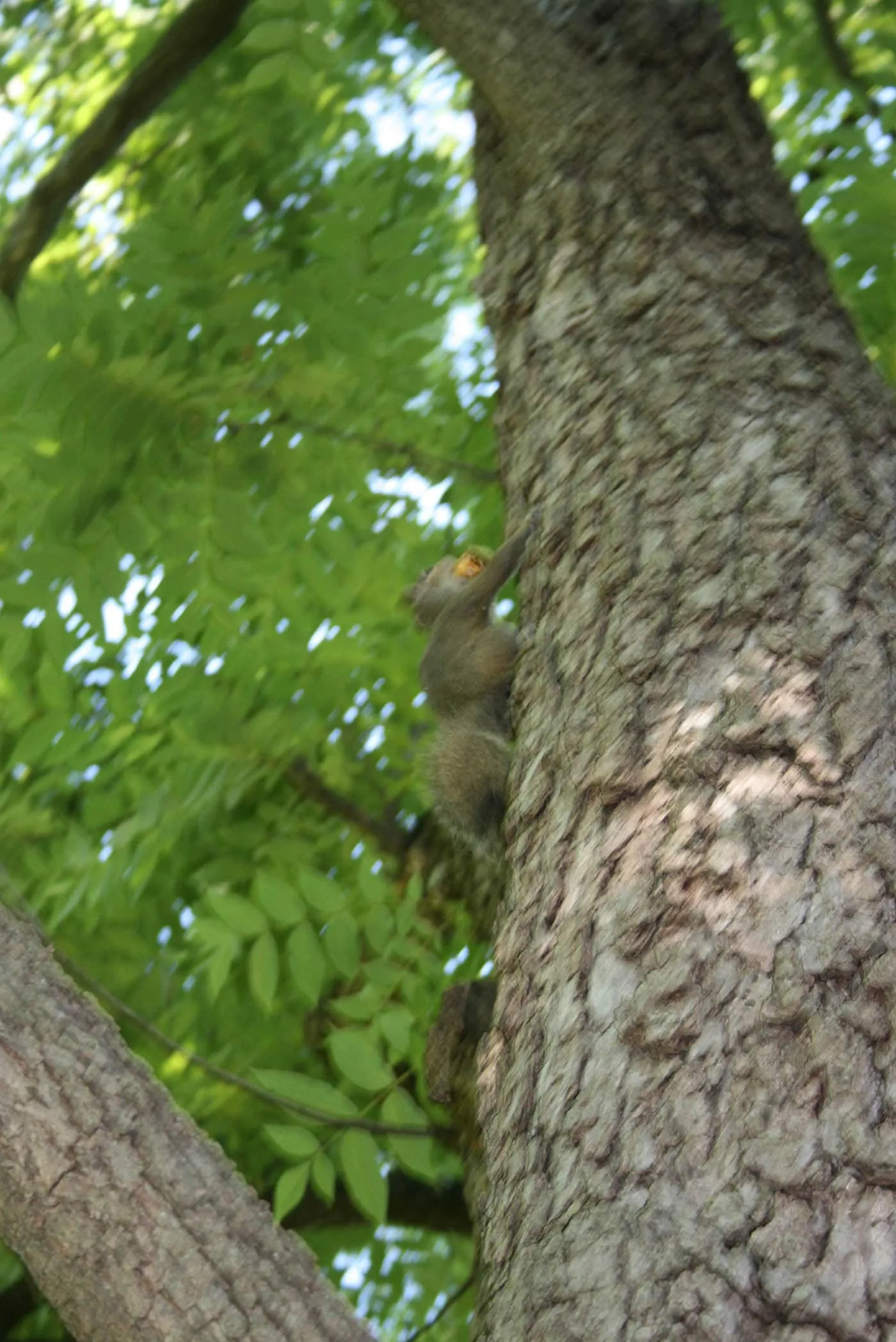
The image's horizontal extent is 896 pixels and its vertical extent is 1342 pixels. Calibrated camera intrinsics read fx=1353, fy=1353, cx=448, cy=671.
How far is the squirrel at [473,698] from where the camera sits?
2.88 metres

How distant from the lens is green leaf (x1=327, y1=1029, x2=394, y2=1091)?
239cm

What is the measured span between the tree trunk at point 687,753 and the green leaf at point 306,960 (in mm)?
772

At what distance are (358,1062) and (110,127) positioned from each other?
8.05ft

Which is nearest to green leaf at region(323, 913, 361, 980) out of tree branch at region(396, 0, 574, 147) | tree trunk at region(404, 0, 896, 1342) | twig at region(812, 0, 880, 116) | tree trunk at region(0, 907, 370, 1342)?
tree trunk at region(404, 0, 896, 1342)

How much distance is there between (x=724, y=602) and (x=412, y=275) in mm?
1566

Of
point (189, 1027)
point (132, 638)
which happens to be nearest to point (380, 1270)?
point (189, 1027)

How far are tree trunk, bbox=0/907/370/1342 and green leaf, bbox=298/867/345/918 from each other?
101 cm

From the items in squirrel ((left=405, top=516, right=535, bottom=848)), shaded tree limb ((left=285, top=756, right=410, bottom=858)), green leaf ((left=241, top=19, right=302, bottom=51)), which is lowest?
shaded tree limb ((left=285, top=756, right=410, bottom=858))

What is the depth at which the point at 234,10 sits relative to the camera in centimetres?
355

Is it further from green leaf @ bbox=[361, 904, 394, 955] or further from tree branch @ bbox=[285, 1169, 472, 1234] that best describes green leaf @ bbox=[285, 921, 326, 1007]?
tree branch @ bbox=[285, 1169, 472, 1234]

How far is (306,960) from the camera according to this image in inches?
102

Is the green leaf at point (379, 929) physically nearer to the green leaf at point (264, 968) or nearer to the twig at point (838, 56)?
the green leaf at point (264, 968)

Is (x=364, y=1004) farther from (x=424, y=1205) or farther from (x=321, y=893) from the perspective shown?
(x=424, y=1205)

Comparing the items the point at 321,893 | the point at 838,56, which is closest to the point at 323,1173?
the point at 321,893
